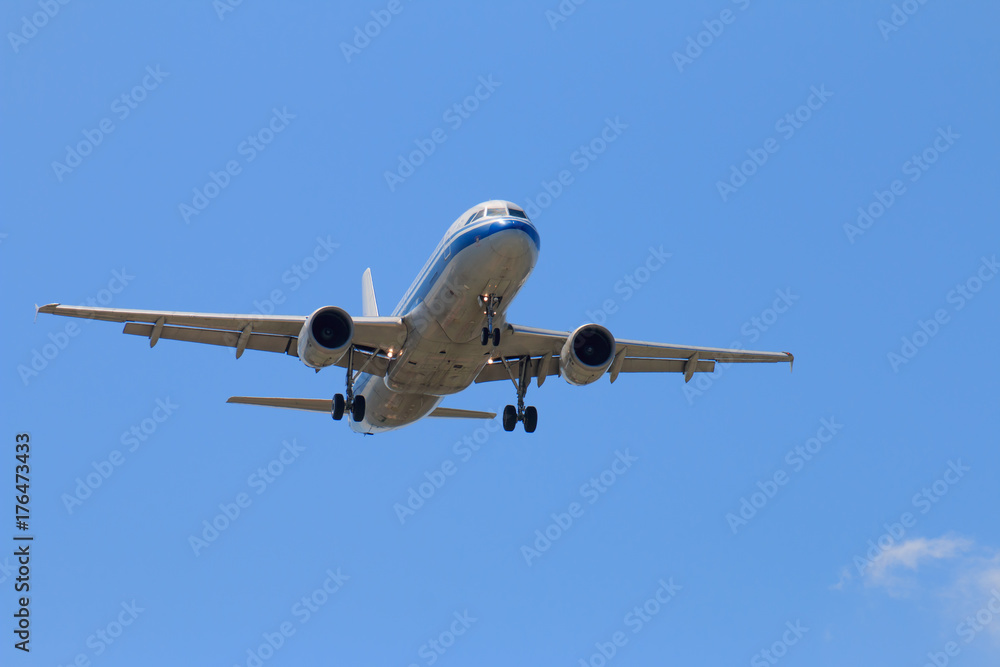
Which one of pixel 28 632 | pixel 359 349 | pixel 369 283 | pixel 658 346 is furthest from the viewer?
pixel 369 283

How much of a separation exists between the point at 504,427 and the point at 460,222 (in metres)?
7.72

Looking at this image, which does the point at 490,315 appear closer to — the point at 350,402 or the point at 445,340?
the point at 445,340

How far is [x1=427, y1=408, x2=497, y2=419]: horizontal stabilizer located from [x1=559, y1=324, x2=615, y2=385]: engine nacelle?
6.52m

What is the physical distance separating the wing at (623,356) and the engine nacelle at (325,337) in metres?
5.07

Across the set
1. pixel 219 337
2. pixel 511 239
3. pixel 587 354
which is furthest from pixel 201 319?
pixel 587 354

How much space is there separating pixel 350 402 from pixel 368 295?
55.1ft

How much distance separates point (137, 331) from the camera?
109 ft

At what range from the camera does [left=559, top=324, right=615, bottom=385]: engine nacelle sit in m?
34.2

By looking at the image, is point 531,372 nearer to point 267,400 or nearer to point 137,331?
point 267,400

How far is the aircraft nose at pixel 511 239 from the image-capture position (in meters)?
29.6

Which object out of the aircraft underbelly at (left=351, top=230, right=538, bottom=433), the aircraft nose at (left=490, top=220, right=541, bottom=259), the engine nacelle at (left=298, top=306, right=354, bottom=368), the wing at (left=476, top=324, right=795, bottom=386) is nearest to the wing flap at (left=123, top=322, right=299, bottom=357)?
the engine nacelle at (left=298, top=306, right=354, bottom=368)

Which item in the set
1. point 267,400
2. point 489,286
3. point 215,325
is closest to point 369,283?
point 267,400

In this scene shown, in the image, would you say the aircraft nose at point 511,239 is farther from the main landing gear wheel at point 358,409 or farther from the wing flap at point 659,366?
the wing flap at point 659,366

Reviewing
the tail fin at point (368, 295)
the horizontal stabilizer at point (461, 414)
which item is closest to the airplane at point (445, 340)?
the horizontal stabilizer at point (461, 414)
